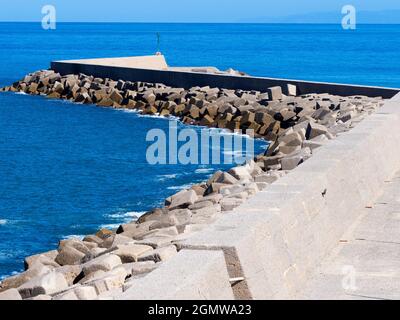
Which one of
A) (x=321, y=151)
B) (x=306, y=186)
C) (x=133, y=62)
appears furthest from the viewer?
(x=133, y=62)

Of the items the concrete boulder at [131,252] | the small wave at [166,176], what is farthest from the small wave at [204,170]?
the concrete boulder at [131,252]

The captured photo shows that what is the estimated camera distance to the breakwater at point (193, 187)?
6.09m

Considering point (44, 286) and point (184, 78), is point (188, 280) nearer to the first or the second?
point (44, 286)

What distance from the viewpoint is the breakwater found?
20.0 feet

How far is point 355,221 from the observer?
21.5 feet

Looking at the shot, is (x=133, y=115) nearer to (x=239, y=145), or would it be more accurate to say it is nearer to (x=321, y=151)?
(x=239, y=145)

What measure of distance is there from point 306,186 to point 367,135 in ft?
8.62

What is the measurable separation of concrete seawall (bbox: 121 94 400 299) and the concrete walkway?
0.08 m

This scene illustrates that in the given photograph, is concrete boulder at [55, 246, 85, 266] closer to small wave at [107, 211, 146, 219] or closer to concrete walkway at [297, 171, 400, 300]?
concrete walkway at [297, 171, 400, 300]

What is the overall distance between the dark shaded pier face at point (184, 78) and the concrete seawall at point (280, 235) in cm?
1275

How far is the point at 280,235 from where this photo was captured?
4.95 m

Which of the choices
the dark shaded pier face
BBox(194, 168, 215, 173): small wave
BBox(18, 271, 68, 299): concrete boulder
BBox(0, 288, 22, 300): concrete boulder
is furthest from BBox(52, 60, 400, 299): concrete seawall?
the dark shaded pier face

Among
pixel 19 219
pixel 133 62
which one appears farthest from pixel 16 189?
pixel 133 62

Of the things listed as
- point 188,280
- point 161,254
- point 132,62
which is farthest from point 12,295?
point 132,62
